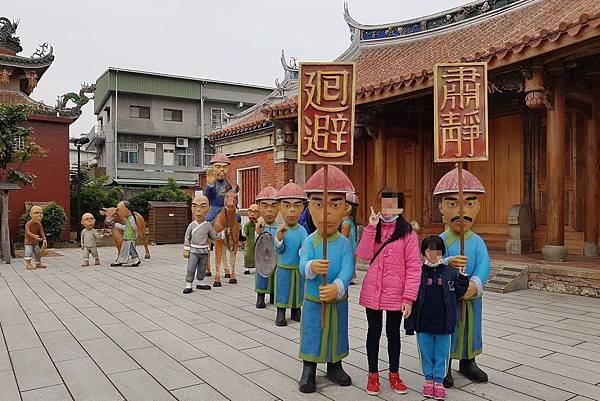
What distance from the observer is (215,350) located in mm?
4230

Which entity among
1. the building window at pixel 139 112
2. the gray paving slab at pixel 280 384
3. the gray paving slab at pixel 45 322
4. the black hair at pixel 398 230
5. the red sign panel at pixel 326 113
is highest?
the building window at pixel 139 112

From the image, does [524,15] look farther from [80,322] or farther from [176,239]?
[176,239]

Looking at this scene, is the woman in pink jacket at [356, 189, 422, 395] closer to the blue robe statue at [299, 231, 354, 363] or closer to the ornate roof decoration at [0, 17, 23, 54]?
the blue robe statue at [299, 231, 354, 363]

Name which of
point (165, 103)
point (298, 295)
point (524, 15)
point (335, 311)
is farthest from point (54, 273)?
point (165, 103)

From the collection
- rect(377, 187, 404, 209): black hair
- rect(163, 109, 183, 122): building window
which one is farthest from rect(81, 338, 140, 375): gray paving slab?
rect(163, 109, 183, 122): building window

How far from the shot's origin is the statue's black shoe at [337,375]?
3.41 m

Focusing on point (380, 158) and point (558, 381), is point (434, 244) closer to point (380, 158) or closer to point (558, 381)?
point (558, 381)

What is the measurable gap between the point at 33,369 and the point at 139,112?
1032 inches

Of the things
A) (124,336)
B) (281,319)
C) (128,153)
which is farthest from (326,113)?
(128,153)

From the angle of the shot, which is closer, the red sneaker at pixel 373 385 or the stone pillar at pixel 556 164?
the red sneaker at pixel 373 385

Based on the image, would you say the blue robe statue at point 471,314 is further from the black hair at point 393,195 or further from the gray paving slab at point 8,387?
the gray paving slab at point 8,387

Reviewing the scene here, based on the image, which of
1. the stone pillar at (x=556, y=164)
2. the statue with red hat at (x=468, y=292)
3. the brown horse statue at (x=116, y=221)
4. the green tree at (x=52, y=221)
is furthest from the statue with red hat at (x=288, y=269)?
the green tree at (x=52, y=221)

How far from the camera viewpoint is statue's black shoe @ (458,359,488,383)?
3.45 meters

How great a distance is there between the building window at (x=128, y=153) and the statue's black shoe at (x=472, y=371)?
88.1 feet
